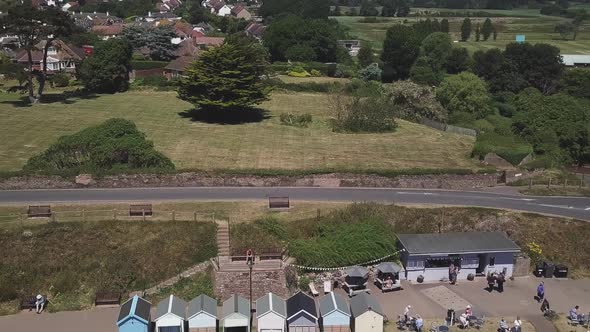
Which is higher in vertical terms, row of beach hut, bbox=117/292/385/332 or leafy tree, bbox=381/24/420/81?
leafy tree, bbox=381/24/420/81

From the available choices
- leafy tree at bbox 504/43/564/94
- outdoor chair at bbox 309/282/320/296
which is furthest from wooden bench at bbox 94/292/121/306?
leafy tree at bbox 504/43/564/94

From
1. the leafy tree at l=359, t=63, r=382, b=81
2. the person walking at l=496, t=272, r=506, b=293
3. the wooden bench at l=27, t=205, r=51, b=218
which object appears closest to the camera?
the person walking at l=496, t=272, r=506, b=293

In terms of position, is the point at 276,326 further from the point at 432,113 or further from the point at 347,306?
the point at 432,113

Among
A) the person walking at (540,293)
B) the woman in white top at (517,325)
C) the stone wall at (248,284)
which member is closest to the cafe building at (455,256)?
the person walking at (540,293)

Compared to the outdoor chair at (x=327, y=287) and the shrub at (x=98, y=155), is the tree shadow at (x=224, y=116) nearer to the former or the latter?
the shrub at (x=98, y=155)

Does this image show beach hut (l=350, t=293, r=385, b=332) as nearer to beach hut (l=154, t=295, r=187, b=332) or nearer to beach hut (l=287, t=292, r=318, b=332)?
beach hut (l=287, t=292, r=318, b=332)

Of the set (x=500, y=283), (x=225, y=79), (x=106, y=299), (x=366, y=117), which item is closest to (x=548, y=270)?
(x=500, y=283)

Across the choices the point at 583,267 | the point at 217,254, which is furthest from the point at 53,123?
the point at 583,267
